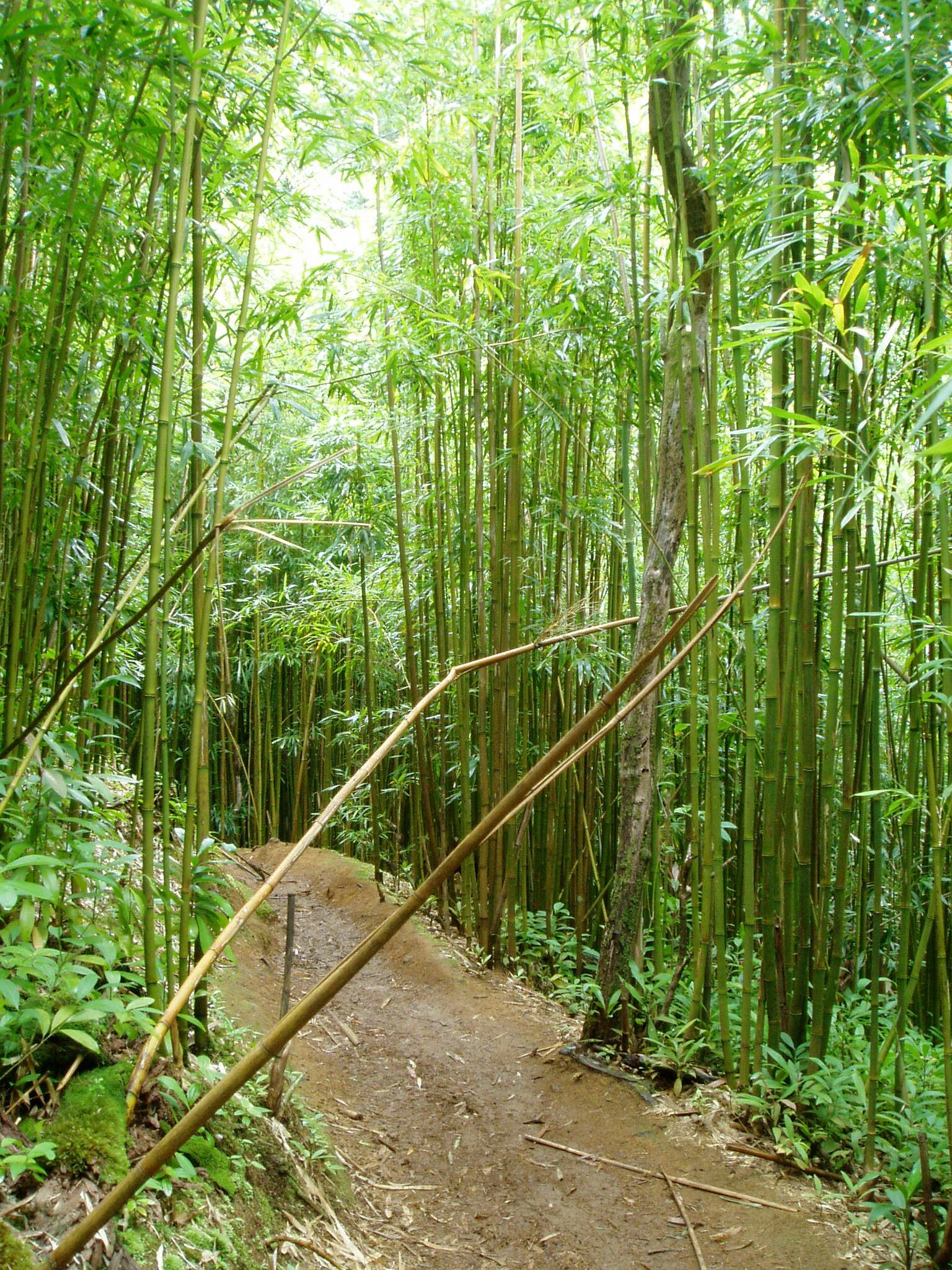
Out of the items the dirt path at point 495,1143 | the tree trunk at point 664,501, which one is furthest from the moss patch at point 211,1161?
the tree trunk at point 664,501

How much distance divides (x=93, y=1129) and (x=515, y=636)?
2574 mm

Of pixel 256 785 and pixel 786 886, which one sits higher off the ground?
pixel 786 886

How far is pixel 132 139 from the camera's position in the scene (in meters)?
→ 1.81

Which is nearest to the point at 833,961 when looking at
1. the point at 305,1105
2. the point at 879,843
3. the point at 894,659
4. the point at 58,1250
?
the point at 879,843

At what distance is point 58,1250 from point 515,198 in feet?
12.2

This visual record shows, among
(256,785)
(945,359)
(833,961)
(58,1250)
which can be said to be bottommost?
(256,785)

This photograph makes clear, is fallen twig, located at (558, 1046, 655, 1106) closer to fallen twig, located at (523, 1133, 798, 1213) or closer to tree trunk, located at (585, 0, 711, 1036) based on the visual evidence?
tree trunk, located at (585, 0, 711, 1036)

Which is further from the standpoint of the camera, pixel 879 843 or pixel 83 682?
pixel 879 843

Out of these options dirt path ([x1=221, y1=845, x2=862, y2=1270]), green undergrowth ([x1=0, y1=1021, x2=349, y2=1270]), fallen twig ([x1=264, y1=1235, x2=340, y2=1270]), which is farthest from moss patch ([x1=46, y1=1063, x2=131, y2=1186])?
dirt path ([x1=221, y1=845, x2=862, y2=1270])

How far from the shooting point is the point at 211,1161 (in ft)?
5.39

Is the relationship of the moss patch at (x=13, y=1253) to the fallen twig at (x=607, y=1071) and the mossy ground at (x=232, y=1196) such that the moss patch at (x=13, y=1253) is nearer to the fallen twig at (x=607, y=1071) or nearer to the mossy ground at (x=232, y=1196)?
the mossy ground at (x=232, y=1196)

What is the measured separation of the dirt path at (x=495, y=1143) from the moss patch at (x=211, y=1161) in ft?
1.64

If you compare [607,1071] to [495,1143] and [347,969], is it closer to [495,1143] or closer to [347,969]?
[495,1143]

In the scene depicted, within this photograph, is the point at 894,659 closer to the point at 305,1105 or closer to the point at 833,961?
the point at 833,961
